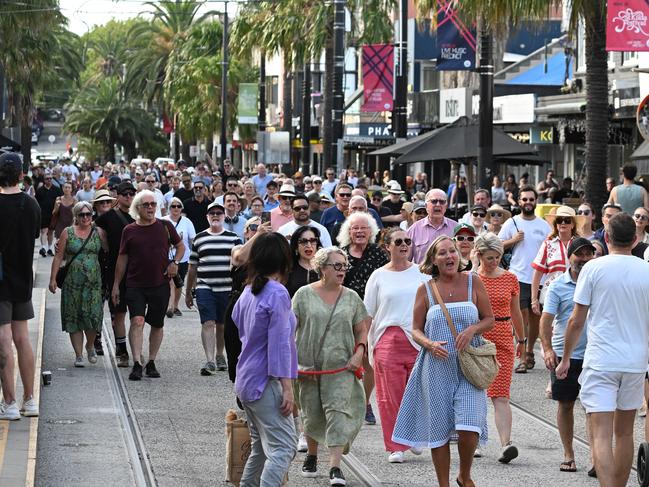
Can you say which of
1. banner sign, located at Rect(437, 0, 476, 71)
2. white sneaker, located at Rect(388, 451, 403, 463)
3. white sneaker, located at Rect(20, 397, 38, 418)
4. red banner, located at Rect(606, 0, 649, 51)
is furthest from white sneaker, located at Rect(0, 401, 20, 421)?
banner sign, located at Rect(437, 0, 476, 71)

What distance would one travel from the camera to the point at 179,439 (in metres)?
11.3

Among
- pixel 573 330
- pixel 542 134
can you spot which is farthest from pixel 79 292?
pixel 542 134

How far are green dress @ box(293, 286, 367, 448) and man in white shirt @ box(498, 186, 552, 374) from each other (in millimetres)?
6382

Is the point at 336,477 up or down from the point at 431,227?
down

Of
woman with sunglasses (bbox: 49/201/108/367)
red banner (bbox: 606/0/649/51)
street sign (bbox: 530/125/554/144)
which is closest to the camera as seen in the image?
woman with sunglasses (bbox: 49/201/108/367)

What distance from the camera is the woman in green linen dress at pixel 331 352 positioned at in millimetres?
9625

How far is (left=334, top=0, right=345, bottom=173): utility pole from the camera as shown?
3067 centimetres

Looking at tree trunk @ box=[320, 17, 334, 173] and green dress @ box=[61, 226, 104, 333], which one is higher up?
tree trunk @ box=[320, 17, 334, 173]

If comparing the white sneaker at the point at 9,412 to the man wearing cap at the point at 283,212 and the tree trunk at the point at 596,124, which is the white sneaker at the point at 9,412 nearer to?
the man wearing cap at the point at 283,212

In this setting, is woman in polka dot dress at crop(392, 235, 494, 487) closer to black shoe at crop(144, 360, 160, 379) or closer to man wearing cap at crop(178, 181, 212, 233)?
black shoe at crop(144, 360, 160, 379)

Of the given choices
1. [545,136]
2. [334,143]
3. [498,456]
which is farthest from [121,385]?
[545,136]

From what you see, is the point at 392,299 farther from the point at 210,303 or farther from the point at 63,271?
the point at 63,271

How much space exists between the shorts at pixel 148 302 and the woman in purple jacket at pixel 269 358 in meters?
6.45

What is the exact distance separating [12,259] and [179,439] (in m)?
1.93
